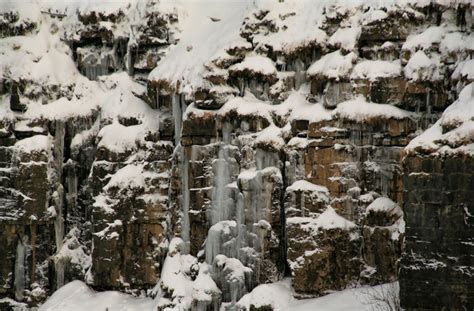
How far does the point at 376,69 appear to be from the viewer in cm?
2778

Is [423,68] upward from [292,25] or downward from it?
downward

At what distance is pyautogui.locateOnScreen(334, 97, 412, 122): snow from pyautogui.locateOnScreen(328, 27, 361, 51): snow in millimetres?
1688

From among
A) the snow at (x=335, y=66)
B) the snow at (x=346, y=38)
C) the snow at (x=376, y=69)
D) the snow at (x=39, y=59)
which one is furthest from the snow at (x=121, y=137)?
the snow at (x=376, y=69)

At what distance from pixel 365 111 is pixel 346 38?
246cm

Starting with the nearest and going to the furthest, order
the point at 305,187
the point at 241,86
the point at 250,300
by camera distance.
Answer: the point at 250,300
the point at 305,187
the point at 241,86

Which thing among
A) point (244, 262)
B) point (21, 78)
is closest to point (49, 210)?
point (21, 78)

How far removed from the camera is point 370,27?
1107 inches

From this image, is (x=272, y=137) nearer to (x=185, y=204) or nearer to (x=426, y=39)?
(x=185, y=204)

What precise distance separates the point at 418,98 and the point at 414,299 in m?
7.30

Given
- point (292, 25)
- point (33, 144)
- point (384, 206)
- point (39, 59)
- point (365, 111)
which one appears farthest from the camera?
point (39, 59)

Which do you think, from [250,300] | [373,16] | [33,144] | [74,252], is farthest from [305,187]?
[33,144]

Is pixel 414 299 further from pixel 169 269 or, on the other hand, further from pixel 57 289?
pixel 57 289

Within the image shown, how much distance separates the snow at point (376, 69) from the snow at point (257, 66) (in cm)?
313

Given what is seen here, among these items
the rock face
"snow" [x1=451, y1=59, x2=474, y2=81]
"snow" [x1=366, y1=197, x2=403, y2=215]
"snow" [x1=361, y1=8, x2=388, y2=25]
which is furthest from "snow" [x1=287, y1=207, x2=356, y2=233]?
"snow" [x1=361, y1=8, x2=388, y2=25]
